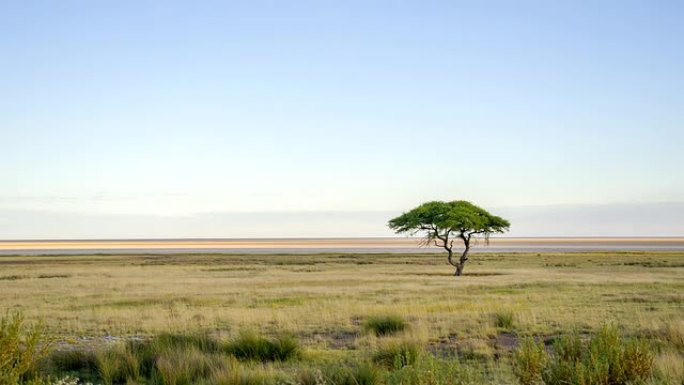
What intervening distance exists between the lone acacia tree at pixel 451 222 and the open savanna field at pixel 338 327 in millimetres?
13061

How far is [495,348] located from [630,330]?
480 centimetres

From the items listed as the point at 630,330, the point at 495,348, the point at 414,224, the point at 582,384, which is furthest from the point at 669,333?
the point at 414,224

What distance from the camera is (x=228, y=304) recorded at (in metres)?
32.0

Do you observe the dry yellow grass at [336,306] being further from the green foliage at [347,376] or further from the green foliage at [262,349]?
the green foliage at [347,376]

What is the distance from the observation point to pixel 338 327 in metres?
22.1

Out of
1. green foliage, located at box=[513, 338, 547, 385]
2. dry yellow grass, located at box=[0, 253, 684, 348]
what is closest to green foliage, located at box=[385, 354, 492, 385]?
green foliage, located at box=[513, 338, 547, 385]

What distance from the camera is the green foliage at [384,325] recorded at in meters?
20.1

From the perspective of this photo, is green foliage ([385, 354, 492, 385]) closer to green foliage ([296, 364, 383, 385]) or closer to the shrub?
green foliage ([296, 364, 383, 385])

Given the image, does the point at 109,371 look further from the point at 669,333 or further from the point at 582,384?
the point at 669,333

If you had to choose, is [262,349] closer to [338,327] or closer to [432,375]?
[338,327]

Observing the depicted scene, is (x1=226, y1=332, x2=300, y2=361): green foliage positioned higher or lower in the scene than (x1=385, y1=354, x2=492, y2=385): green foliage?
Answer: lower

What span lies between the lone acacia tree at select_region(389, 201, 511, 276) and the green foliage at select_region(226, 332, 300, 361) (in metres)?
41.4

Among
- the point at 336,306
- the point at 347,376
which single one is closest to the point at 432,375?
the point at 347,376

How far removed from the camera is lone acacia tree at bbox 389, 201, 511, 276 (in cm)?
5766
